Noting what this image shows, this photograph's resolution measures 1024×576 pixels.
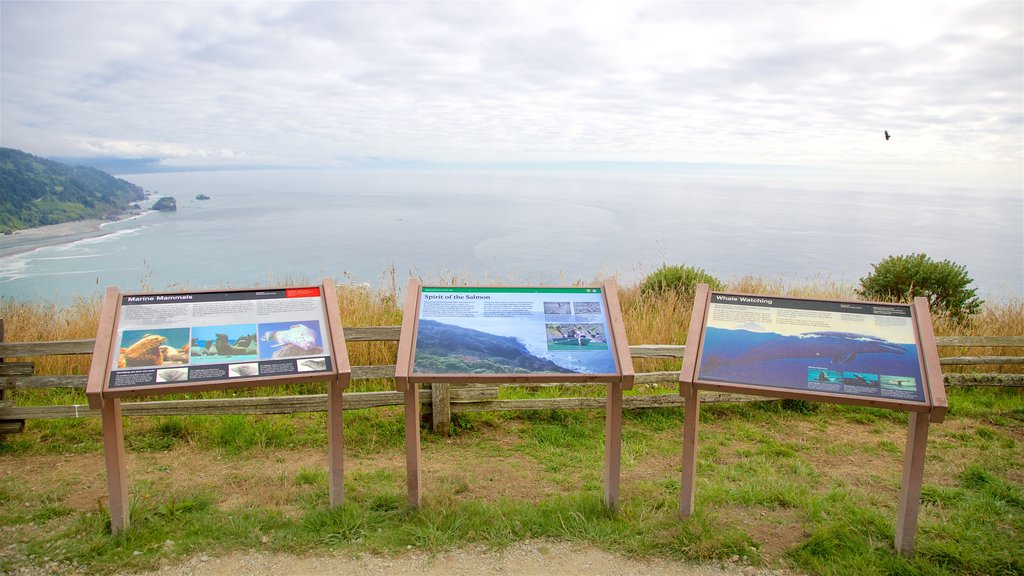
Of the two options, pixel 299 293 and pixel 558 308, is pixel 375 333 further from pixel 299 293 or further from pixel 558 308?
pixel 558 308

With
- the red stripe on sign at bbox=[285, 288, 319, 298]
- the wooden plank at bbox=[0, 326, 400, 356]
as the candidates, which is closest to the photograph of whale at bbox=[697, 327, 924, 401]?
the red stripe on sign at bbox=[285, 288, 319, 298]

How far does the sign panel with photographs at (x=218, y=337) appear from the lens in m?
3.79

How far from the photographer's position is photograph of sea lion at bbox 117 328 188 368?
381 cm

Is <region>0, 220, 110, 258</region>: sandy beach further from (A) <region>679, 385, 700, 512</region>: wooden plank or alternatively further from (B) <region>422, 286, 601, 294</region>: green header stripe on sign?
(A) <region>679, 385, 700, 512</region>: wooden plank

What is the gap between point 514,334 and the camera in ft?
13.7

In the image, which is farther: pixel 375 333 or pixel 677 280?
pixel 677 280

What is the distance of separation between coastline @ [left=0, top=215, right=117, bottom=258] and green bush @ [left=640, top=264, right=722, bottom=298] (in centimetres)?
2232

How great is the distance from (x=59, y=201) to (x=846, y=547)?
3038cm

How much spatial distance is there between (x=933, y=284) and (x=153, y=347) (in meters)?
10.1

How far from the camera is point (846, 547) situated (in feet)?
12.6

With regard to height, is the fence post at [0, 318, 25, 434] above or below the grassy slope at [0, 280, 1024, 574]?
above

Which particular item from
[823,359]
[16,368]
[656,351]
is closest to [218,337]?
[16,368]

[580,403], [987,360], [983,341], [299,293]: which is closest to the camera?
[299,293]

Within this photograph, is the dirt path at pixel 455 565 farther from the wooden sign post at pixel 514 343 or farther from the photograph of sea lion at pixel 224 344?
the photograph of sea lion at pixel 224 344
